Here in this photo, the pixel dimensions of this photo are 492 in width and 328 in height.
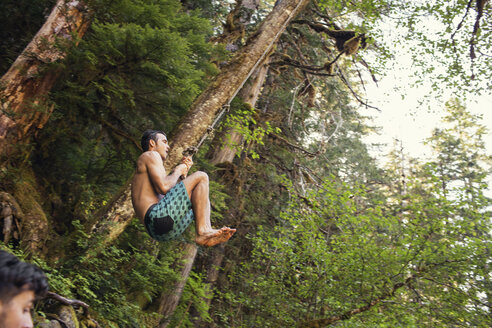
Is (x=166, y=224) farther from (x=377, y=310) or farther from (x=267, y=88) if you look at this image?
(x=267, y=88)

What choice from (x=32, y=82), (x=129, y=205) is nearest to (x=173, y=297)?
(x=129, y=205)

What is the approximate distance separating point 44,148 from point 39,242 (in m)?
1.88

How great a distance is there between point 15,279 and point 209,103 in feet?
13.6

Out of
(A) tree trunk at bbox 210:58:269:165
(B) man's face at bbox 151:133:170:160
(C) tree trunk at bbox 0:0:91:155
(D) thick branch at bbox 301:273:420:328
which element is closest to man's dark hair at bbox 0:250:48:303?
(B) man's face at bbox 151:133:170:160

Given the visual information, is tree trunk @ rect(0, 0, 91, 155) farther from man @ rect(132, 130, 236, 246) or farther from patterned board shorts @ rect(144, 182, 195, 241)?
patterned board shorts @ rect(144, 182, 195, 241)

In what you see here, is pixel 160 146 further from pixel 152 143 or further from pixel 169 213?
pixel 169 213

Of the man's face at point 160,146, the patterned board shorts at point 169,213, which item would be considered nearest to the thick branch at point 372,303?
the patterned board shorts at point 169,213

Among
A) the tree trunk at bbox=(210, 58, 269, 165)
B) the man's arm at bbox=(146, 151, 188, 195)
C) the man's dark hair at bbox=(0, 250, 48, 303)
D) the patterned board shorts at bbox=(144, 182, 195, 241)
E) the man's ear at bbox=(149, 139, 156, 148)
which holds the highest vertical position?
the tree trunk at bbox=(210, 58, 269, 165)

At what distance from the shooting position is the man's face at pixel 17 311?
1695 mm

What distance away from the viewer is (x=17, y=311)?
173 centimetres

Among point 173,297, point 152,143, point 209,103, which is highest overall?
point 209,103

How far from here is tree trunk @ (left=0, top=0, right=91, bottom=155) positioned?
5.46 m

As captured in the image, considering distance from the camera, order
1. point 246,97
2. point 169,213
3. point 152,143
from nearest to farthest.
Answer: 1. point 169,213
2. point 152,143
3. point 246,97

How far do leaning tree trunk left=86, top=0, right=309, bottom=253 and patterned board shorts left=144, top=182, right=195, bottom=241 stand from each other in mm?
1980
